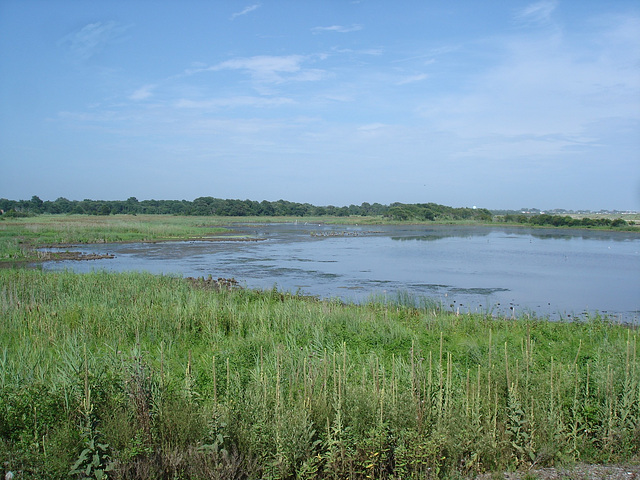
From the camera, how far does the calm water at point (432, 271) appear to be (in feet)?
55.7

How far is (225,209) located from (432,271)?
98.0 metres

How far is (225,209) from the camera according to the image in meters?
118

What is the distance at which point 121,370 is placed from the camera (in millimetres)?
5199

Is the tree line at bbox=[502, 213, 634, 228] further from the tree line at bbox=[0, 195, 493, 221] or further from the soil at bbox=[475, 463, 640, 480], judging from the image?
the soil at bbox=[475, 463, 640, 480]

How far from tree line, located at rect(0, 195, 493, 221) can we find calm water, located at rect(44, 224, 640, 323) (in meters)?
64.9

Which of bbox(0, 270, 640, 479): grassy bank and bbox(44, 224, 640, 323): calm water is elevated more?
bbox(0, 270, 640, 479): grassy bank

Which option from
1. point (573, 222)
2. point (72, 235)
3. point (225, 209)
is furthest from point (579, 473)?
point (225, 209)

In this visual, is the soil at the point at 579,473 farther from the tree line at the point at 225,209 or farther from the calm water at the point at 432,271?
the tree line at the point at 225,209

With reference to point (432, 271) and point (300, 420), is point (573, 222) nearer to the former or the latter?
point (432, 271)

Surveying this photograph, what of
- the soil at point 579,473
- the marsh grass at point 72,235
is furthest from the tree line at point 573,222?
the soil at point 579,473

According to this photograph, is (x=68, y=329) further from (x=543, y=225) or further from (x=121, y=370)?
(x=543, y=225)

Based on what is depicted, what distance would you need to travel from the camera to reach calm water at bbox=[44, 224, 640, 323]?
55.7 ft

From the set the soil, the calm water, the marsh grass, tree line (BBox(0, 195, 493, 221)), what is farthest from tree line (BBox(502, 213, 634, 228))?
the soil

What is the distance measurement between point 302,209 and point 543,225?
69.4 m
